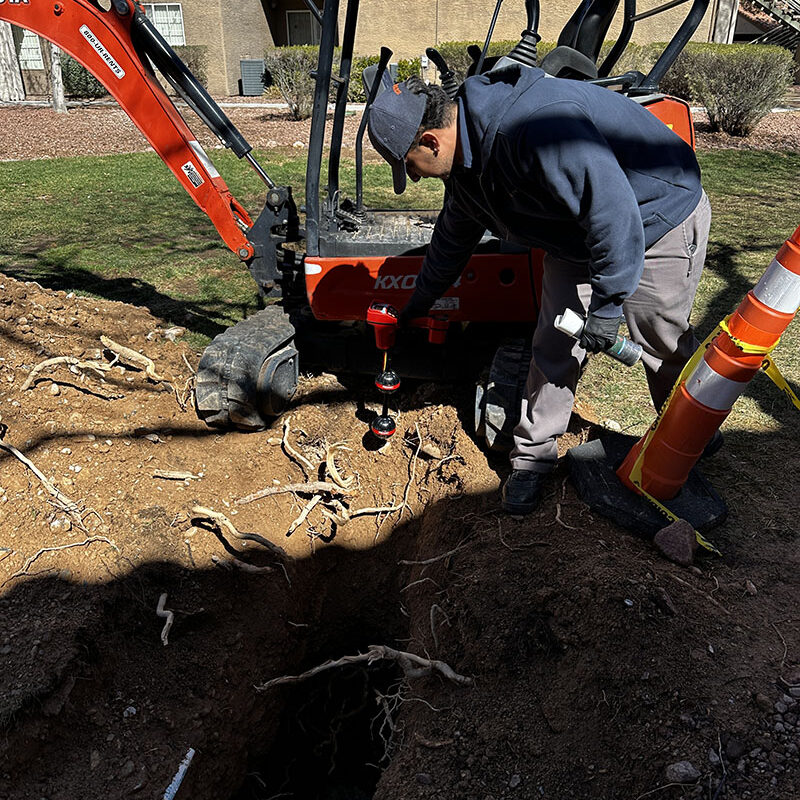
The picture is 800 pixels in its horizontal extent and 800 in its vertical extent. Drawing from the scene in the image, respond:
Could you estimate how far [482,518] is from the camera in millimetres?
3432

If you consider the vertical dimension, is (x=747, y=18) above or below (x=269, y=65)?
above

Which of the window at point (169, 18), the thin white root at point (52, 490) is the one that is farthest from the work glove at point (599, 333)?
the window at point (169, 18)

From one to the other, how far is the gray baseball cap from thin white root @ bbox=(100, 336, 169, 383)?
7.69ft

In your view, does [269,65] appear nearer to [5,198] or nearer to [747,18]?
[5,198]

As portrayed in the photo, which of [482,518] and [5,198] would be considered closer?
[482,518]

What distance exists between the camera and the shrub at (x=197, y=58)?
18.8 m

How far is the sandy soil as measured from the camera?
2.25m

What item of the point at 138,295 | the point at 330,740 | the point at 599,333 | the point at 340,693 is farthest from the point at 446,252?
the point at 138,295

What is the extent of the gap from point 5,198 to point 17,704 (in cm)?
761

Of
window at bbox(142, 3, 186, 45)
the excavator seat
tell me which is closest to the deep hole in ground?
the excavator seat

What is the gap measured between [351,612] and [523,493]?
115 cm

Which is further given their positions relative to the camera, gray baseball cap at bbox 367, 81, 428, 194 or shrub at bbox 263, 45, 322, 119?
shrub at bbox 263, 45, 322, 119

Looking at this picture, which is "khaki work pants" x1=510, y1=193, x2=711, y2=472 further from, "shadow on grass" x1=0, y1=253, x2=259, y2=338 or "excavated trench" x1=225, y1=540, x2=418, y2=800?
"shadow on grass" x1=0, y1=253, x2=259, y2=338

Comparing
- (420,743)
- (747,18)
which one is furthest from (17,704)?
(747,18)
